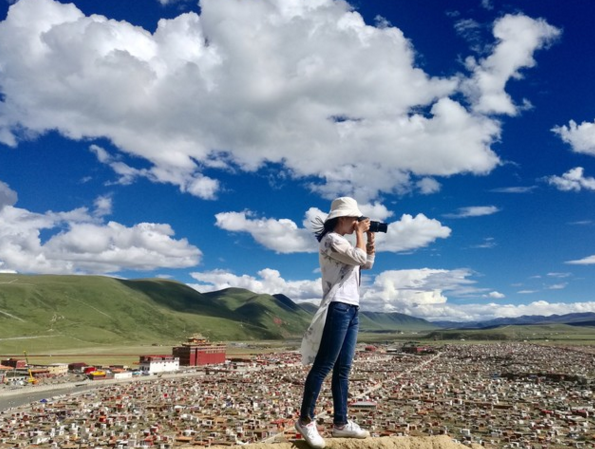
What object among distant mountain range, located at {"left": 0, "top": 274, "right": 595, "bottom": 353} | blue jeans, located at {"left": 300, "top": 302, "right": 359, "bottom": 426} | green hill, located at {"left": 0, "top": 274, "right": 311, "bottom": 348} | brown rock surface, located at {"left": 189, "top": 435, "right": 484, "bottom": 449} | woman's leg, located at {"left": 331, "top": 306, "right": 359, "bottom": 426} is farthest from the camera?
green hill, located at {"left": 0, "top": 274, "right": 311, "bottom": 348}

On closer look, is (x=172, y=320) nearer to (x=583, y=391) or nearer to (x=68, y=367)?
(x=68, y=367)

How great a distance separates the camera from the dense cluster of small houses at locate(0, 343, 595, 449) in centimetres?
2675

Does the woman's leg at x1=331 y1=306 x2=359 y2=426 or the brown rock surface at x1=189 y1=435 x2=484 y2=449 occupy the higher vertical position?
the woman's leg at x1=331 y1=306 x2=359 y2=426

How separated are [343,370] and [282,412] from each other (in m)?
32.2

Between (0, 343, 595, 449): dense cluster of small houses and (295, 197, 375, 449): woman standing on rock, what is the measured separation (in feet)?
49.1

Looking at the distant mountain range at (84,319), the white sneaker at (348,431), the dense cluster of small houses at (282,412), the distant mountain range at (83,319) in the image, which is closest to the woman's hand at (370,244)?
the white sneaker at (348,431)

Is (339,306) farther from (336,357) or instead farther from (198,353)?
(198,353)

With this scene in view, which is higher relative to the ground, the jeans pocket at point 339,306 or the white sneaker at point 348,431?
the jeans pocket at point 339,306

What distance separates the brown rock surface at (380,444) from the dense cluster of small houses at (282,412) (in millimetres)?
14482

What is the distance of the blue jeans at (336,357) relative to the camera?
15.7ft

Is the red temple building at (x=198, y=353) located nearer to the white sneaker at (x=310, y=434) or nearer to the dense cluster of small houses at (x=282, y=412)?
the dense cluster of small houses at (x=282, y=412)

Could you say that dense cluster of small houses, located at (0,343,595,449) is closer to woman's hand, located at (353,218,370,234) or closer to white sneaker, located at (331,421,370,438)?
white sneaker, located at (331,421,370,438)

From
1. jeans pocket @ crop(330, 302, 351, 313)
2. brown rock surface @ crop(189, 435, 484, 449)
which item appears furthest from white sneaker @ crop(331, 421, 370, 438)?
jeans pocket @ crop(330, 302, 351, 313)

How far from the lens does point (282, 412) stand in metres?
34.9
